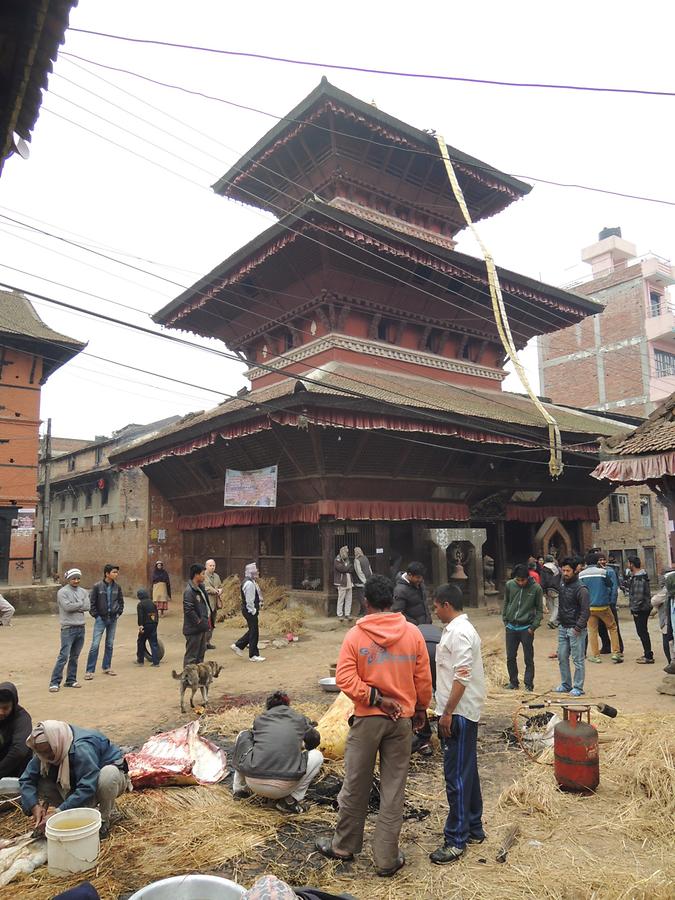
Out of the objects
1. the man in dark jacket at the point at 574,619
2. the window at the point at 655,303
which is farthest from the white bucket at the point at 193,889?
the window at the point at 655,303

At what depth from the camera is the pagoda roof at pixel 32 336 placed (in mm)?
23641

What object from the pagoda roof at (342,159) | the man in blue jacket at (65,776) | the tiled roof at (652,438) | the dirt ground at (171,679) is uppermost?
the pagoda roof at (342,159)

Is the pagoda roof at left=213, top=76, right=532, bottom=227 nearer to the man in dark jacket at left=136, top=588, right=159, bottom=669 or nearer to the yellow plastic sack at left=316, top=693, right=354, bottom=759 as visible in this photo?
the man in dark jacket at left=136, top=588, right=159, bottom=669

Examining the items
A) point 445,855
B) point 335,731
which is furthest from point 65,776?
point 445,855

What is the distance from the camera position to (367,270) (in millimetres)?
17719

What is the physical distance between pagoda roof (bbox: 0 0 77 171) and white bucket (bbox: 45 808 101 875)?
4.37 metres

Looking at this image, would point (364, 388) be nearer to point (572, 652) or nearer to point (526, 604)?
point (526, 604)

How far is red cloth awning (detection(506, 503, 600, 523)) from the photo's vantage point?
21422mm

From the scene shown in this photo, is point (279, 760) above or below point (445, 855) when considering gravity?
above

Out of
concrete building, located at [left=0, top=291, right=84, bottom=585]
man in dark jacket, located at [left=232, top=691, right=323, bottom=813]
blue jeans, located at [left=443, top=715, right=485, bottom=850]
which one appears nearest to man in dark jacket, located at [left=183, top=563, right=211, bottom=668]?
man in dark jacket, located at [left=232, top=691, right=323, bottom=813]

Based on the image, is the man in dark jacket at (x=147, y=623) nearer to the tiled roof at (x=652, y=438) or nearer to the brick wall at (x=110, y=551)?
the tiled roof at (x=652, y=438)

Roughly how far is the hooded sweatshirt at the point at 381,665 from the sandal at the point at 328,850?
97 cm

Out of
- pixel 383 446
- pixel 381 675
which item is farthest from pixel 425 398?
pixel 381 675

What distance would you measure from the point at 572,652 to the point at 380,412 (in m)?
7.94
